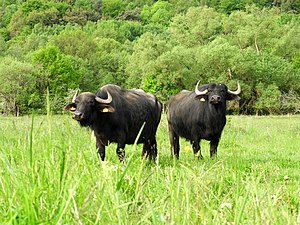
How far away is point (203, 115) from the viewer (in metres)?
10.7

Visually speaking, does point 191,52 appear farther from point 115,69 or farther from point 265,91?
point 115,69

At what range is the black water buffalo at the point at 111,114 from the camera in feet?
28.2

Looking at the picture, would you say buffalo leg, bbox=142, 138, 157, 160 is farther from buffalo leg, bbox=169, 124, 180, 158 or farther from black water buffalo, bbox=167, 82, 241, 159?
buffalo leg, bbox=169, 124, 180, 158

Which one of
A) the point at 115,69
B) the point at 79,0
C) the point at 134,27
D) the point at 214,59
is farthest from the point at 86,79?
the point at 79,0

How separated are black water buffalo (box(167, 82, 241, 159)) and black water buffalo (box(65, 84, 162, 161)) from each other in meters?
1.29

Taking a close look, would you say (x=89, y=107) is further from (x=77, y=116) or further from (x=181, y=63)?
(x=181, y=63)

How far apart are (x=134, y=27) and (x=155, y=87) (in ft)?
250

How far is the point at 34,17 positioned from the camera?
145375 millimetres

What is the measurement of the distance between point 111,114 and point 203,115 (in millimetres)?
2594

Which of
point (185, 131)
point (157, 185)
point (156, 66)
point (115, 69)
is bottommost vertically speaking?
point (115, 69)

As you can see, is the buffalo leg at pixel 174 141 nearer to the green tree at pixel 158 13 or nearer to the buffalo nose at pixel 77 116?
the buffalo nose at pixel 77 116

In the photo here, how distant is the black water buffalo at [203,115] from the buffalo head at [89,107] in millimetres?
2110

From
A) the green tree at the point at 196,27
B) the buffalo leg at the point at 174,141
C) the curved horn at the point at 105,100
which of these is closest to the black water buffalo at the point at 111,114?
the curved horn at the point at 105,100

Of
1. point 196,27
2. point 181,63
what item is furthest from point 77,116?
point 196,27
